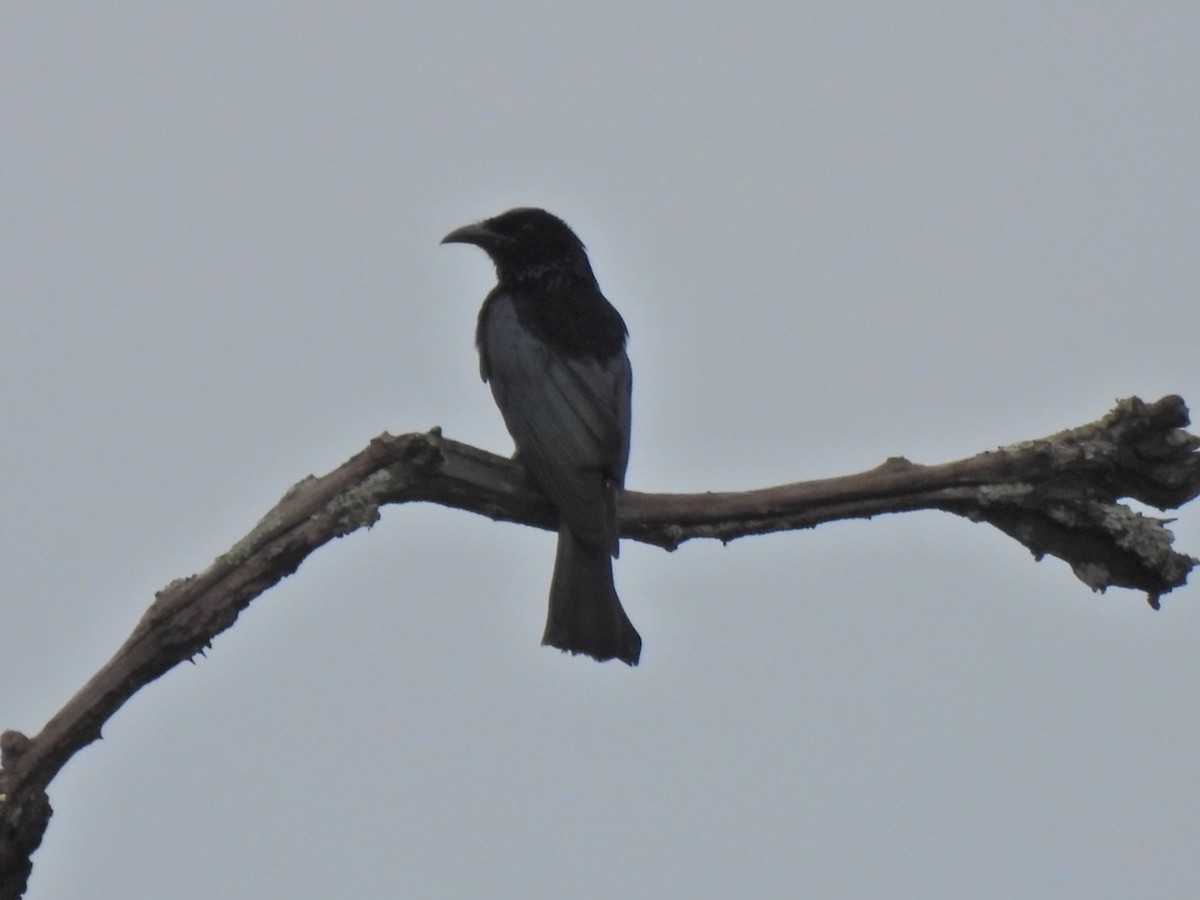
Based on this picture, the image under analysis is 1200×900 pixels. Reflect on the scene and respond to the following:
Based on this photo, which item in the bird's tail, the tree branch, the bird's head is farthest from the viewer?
the bird's head

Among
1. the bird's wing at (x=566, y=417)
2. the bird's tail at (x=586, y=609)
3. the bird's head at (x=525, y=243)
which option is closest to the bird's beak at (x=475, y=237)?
the bird's head at (x=525, y=243)

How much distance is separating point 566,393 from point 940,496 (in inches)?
66.4

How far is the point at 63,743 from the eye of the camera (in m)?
4.36

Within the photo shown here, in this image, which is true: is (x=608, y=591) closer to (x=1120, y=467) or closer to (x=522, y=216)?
(x=1120, y=467)

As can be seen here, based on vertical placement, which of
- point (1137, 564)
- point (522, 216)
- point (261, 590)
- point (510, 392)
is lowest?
point (261, 590)

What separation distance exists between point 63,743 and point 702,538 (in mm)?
2068

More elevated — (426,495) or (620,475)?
(620,475)

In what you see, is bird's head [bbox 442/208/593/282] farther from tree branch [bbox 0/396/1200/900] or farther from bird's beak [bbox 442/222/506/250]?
tree branch [bbox 0/396/1200/900]

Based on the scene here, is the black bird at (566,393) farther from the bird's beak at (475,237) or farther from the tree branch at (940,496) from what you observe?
the tree branch at (940,496)

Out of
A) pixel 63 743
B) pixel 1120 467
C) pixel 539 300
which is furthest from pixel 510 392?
pixel 63 743

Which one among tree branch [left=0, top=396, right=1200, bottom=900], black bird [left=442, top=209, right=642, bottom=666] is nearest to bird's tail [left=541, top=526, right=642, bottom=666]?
black bird [left=442, top=209, right=642, bottom=666]

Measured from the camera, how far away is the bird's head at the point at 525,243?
7.84 meters

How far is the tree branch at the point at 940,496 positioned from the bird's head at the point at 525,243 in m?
2.09

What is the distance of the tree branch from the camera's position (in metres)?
5.01
